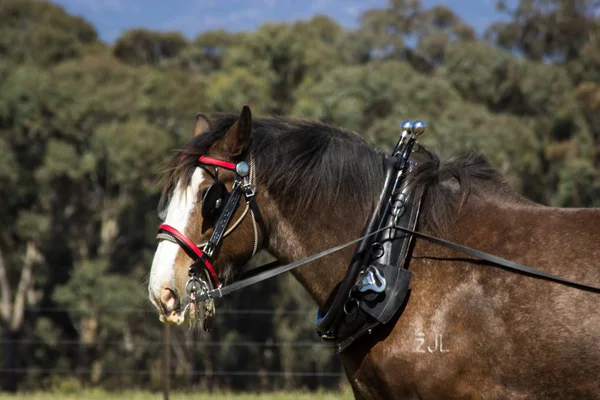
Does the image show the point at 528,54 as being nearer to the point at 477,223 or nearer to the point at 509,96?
the point at 509,96

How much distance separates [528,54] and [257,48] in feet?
32.4

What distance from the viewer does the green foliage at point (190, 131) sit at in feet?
67.8

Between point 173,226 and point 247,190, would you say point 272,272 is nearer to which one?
point 247,190

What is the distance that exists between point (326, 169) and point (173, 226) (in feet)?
2.37

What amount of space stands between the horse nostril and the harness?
64 mm

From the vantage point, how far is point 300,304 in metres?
22.3

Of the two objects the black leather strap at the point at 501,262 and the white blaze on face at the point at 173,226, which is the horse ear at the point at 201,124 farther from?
the black leather strap at the point at 501,262

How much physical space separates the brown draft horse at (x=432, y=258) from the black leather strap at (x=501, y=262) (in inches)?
1.1

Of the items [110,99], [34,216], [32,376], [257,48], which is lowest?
[32,376]

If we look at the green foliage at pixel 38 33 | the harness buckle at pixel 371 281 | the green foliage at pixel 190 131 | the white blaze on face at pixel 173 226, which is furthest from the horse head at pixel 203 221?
the green foliage at pixel 38 33

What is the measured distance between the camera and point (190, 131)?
68.6 feet

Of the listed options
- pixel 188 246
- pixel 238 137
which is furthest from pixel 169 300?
pixel 238 137

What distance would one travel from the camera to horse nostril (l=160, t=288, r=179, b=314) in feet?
9.84

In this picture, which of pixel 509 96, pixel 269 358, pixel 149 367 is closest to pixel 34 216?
pixel 149 367
